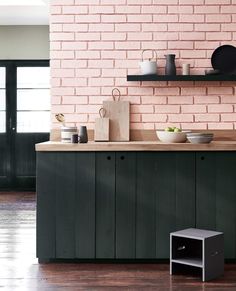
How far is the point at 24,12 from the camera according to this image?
8484mm

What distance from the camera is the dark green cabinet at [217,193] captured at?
13.9 ft

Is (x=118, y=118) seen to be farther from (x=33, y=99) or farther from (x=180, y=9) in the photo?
(x=33, y=99)

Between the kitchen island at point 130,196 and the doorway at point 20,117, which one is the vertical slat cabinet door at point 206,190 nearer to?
the kitchen island at point 130,196

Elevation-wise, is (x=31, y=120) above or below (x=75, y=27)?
below

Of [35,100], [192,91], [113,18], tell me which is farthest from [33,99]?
[192,91]

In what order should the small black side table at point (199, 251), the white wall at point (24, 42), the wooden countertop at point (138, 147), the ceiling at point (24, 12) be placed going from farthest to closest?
the white wall at point (24, 42) < the ceiling at point (24, 12) < the wooden countertop at point (138, 147) < the small black side table at point (199, 251)

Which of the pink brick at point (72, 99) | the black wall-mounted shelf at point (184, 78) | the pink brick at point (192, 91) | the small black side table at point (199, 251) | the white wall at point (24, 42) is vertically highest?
the white wall at point (24, 42)

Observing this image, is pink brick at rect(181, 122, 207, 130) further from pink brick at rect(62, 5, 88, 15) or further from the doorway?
the doorway

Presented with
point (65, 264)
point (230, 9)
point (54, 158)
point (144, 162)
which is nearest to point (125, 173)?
point (144, 162)

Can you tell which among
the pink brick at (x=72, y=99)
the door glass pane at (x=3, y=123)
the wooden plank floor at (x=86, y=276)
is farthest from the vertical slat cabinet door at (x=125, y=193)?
the door glass pane at (x=3, y=123)

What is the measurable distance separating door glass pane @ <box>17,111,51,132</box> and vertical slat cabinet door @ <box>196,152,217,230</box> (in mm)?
5657

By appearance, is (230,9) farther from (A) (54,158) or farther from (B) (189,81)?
(A) (54,158)

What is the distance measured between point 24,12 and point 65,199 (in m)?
4.97

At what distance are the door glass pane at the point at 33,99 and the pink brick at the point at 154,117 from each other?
196 inches
